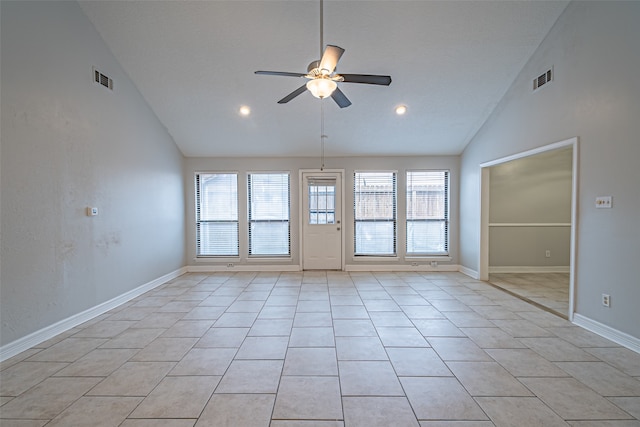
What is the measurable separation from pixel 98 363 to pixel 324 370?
6.21 ft

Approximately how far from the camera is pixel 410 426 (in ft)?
5.60

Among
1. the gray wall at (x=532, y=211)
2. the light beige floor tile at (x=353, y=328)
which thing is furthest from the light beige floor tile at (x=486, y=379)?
the gray wall at (x=532, y=211)

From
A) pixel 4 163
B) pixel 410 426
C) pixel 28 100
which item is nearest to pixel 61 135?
pixel 28 100

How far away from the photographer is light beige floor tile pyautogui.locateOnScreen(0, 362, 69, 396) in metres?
2.09

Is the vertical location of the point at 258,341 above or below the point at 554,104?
below

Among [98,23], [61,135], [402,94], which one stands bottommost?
[61,135]

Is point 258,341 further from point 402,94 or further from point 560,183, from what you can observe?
point 560,183

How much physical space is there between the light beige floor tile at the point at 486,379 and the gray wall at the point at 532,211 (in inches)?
164

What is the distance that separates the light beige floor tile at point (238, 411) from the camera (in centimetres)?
174

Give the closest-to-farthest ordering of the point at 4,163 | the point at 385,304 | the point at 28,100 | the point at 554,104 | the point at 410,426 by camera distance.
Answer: the point at 410,426 < the point at 4,163 < the point at 28,100 < the point at 554,104 < the point at 385,304

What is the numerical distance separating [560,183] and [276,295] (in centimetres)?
585

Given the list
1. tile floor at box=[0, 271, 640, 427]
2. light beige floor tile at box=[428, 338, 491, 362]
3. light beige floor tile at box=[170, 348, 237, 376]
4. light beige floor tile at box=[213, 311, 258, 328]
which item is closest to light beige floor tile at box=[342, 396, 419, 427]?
tile floor at box=[0, 271, 640, 427]

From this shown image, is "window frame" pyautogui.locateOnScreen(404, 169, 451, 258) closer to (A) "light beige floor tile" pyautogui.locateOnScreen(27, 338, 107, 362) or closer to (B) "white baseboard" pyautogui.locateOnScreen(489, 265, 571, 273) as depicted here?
(B) "white baseboard" pyautogui.locateOnScreen(489, 265, 571, 273)

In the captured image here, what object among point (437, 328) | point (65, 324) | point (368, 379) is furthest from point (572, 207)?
point (65, 324)
